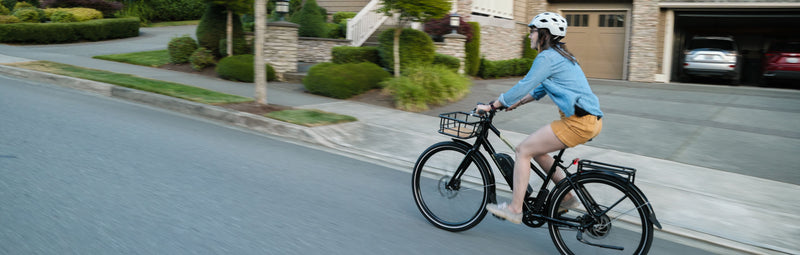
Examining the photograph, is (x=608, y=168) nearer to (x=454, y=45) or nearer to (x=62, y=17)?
(x=454, y=45)

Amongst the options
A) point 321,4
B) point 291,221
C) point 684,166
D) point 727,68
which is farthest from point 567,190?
point 321,4

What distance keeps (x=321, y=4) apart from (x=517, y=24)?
823cm

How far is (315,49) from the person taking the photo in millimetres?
18609

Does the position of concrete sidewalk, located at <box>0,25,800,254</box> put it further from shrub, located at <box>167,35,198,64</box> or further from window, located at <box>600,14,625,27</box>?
window, located at <box>600,14,625,27</box>

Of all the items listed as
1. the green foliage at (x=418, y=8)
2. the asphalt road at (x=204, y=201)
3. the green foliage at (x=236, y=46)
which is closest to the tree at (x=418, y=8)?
the green foliage at (x=418, y=8)

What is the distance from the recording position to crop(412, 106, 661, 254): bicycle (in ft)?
12.6

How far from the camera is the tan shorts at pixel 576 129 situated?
156 inches

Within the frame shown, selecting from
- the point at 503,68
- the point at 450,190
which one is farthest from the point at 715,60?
the point at 450,190

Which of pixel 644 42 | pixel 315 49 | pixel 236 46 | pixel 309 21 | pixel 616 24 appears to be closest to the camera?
pixel 236 46

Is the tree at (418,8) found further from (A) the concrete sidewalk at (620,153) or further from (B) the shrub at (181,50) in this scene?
(B) the shrub at (181,50)

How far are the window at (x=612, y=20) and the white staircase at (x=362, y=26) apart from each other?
8.53m

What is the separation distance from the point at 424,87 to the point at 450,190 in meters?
7.44

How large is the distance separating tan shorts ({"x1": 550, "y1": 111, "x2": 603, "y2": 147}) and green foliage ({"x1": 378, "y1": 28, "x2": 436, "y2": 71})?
397 inches

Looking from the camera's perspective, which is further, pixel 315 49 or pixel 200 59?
pixel 315 49
